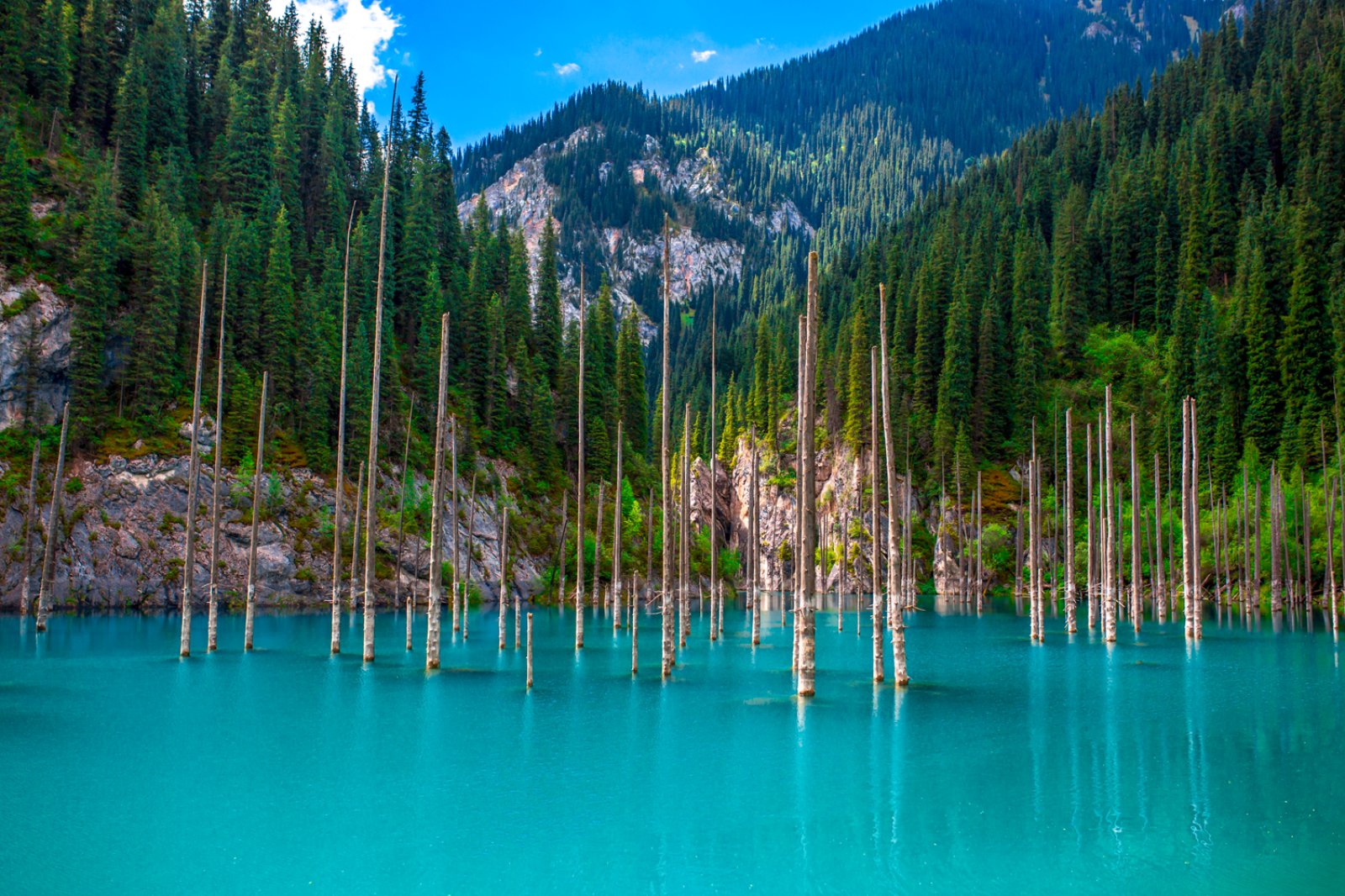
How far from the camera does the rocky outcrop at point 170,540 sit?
6244 cm

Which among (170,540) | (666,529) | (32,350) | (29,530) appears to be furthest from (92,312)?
(666,529)

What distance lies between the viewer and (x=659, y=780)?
19.4 m

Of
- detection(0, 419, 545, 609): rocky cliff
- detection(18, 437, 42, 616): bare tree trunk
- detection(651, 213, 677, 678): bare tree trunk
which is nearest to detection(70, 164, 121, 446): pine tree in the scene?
detection(0, 419, 545, 609): rocky cliff

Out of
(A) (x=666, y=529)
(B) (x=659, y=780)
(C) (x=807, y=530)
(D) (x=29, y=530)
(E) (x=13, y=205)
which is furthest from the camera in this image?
(E) (x=13, y=205)

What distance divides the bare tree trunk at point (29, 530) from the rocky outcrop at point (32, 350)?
5.35 m

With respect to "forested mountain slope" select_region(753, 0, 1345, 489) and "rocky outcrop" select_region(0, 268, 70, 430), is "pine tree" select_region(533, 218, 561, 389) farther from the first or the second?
"rocky outcrop" select_region(0, 268, 70, 430)

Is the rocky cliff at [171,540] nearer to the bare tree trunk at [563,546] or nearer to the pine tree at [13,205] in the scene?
the bare tree trunk at [563,546]

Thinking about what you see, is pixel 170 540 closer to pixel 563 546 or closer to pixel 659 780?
pixel 563 546

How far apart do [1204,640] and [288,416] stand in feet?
232

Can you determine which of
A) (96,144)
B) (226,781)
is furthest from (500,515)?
(226,781)

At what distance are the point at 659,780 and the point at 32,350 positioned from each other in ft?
219

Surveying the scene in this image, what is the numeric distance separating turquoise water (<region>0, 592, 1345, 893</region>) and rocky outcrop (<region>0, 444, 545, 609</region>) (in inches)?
1162

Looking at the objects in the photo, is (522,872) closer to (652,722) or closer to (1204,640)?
(652,722)

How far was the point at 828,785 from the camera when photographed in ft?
62.3
